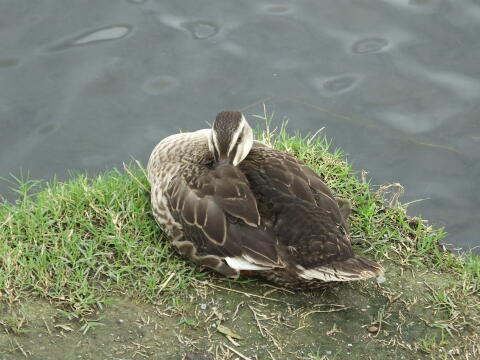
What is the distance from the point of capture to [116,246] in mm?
5805

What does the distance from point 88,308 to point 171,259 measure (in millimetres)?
805

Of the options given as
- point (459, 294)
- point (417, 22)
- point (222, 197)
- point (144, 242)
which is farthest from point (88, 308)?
point (417, 22)

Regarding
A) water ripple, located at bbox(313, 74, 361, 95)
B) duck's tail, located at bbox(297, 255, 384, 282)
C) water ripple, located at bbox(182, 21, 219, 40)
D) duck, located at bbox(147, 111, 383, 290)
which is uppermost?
duck, located at bbox(147, 111, 383, 290)

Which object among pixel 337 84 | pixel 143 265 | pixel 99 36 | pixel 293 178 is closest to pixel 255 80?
pixel 337 84

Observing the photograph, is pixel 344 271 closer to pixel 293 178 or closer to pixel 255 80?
pixel 293 178

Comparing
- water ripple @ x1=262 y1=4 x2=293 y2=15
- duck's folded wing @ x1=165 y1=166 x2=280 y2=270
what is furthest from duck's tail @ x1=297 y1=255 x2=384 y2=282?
water ripple @ x1=262 y1=4 x2=293 y2=15

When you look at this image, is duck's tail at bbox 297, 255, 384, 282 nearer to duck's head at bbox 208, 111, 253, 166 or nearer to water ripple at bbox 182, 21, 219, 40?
duck's head at bbox 208, 111, 253, 166

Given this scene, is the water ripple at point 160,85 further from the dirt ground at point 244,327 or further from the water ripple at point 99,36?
the dirt ground at point 244,327

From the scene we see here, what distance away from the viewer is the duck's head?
5.98 m

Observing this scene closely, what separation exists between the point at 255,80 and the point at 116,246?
179 inches

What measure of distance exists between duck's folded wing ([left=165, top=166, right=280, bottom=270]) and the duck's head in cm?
12

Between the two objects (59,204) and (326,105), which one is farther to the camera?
(326,105)

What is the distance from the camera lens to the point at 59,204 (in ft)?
20.0

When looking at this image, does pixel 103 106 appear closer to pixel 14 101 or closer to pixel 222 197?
pixel 14 101
